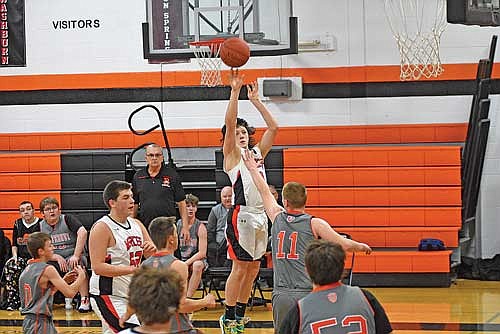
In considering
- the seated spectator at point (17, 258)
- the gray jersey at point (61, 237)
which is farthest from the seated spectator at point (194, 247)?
the seated spectator at point (17, 258)

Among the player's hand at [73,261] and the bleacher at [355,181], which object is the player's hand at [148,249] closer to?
the player's hand at [73,261]

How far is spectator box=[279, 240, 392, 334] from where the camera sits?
4.70 metres

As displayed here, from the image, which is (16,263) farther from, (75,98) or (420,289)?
(420,289)

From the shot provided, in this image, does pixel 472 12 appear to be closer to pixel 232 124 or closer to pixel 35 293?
Answer: pixel 232 124

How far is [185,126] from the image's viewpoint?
14.1 m

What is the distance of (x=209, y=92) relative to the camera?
14.1 meters

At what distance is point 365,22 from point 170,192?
14.8 feet

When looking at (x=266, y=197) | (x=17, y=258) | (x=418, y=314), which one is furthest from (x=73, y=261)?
(x=266, y=197)

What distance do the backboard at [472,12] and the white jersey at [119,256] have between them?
3.84 metres

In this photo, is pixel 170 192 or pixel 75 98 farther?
pixel 75 98

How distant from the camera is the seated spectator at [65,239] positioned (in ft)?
37.9

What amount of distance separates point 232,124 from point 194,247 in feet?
13.6

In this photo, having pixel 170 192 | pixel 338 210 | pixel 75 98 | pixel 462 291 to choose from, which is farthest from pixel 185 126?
pixel 462 291

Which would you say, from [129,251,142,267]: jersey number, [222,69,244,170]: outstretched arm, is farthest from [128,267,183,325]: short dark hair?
[222,69,244,170]: outstretched arm
